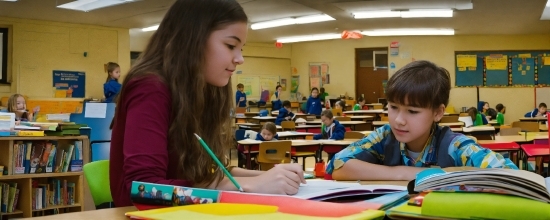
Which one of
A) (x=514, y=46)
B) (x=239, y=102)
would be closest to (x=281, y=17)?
(x=239, y=102)

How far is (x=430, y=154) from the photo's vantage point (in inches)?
71.2

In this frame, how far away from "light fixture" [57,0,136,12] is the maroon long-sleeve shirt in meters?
8.29

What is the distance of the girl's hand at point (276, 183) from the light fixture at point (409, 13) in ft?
32.6

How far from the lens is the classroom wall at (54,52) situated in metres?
10.9

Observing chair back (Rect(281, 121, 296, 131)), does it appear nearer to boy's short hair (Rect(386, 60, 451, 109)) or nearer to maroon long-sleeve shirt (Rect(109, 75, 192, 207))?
boy's short hair (Rect(386, 60, 451, 109))

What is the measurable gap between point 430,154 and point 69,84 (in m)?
10.9

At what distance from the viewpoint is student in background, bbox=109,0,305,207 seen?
48.5 inches

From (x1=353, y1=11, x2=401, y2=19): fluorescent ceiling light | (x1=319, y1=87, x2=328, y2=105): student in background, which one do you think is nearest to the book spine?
(x1=353, y1=11, x2=401, y2=19): fluorescent ceiling light

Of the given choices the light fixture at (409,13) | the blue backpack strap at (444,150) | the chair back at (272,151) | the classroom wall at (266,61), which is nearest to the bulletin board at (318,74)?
the classroom wall at (266,61)

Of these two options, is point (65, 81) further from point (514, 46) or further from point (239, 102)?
point (514, 46)

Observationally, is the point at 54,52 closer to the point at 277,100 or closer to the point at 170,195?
the point at 277,100

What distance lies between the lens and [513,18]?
38.1 ft

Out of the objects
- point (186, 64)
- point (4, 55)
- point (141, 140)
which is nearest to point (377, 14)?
point (4, 55)

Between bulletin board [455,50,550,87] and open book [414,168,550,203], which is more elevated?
bulletin board [455,50,550,87]
